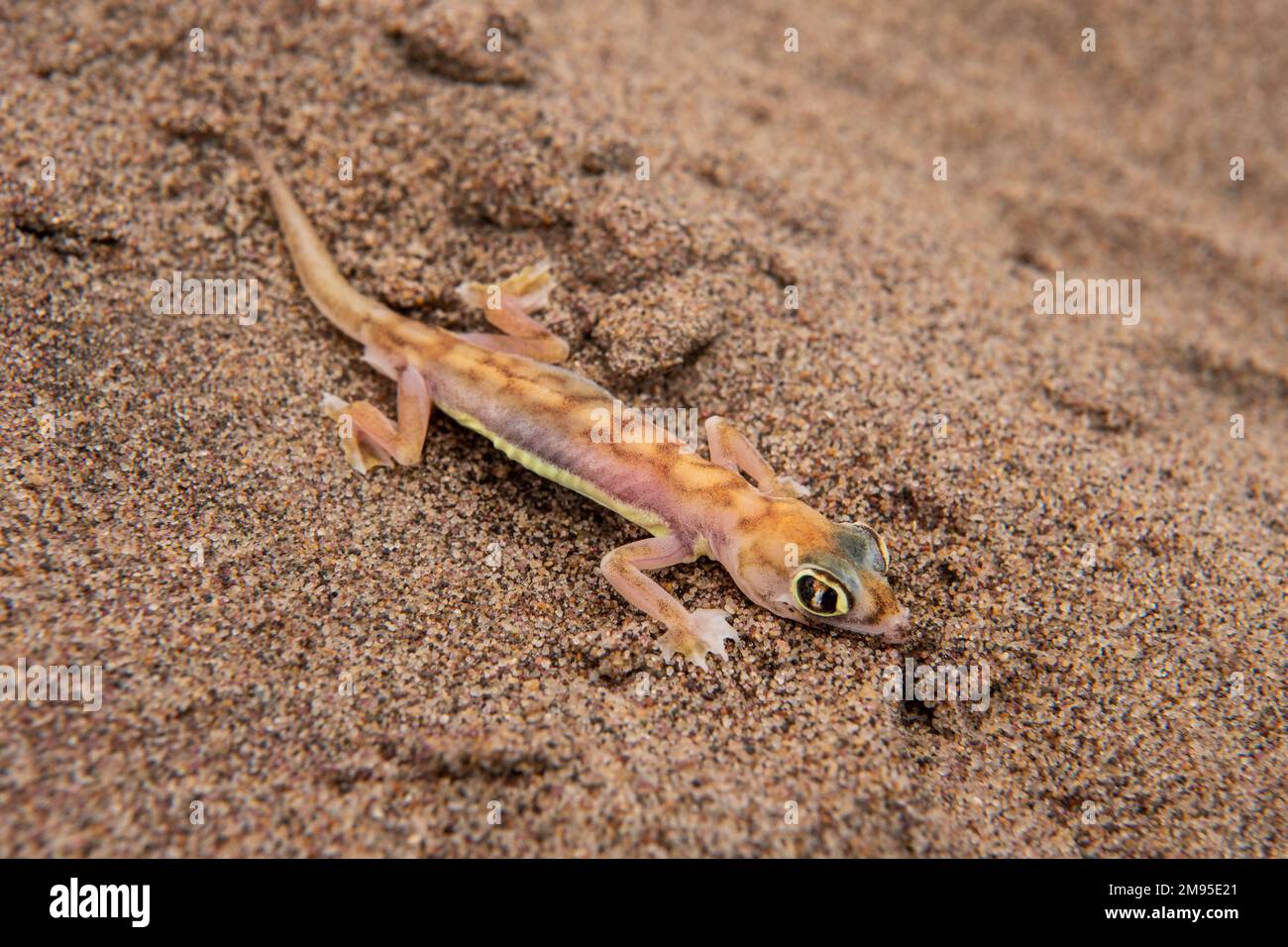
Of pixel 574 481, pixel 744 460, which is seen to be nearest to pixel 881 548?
pixel 744 460

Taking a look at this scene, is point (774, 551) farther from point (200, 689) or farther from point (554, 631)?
point (200, 689)

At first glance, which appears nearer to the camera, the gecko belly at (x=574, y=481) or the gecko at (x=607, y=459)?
the gecko at (x=607, y=459)

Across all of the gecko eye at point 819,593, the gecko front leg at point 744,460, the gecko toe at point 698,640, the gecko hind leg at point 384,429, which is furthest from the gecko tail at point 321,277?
the gecko eye at point 819,593

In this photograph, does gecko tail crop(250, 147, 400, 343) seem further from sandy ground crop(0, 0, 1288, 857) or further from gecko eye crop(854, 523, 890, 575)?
gecko eye crop(854, 523, 890, 575)

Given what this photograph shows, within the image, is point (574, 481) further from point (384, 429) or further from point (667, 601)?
point (384, 429)

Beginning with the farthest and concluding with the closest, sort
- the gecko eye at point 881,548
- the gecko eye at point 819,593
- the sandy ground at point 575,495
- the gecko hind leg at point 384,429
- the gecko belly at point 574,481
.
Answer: the gecko hind leg at point 384,429 < the gecko belly at point 574,481 < the gecko eye at point 881,548 < the gecko eye at point 819,593 < the sandy ground at point 575,495

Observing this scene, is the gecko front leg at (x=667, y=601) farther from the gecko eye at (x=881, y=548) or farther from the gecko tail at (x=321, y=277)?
the gecko tail at (x=321, y=277)

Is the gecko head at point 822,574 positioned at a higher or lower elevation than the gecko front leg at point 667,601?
higher
